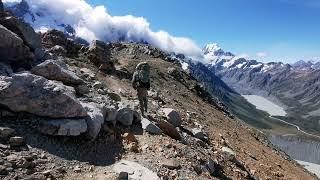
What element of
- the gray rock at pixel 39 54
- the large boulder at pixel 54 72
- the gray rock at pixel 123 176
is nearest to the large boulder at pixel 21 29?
the gray rock at pixel 39 54

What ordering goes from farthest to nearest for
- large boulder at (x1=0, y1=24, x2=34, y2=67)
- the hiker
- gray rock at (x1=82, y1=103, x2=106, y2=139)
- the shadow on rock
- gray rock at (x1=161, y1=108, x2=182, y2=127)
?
1. gray rock at (x1=161, y1=108, x2=182, y2=127)
2. the hiker
3. large boulder at (x1=0, y1=24, x2=34, y2=67)
4. gray rock at (x1=82, y1=103, x2=106, y2=139)
5. the shadow on rock

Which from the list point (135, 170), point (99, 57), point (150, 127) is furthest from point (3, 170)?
point (99, 57)

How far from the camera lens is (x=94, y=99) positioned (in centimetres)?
2253

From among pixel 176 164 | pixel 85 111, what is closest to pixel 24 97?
pixel 85 111

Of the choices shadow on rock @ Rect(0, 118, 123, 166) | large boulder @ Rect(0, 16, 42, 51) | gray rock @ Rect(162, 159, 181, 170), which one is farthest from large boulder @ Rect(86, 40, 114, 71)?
shadow on rock @ Rect(0, 118, 123, 166)

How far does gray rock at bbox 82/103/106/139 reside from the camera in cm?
1856

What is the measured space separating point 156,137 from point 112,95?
219 inches

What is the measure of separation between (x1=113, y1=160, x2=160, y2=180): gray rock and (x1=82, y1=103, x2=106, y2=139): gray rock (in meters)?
1.58

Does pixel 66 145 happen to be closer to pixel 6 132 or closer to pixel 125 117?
pixel 6 132

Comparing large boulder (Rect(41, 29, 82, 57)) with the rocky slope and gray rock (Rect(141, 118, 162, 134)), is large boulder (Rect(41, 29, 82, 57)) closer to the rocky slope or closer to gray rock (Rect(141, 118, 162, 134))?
the rocky slope

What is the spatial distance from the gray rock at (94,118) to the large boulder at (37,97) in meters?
0.37

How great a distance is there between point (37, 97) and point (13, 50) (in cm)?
374

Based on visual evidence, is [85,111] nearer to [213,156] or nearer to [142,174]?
[142,174]

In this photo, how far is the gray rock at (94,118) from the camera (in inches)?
731
